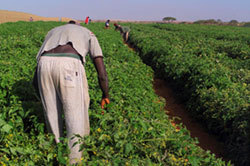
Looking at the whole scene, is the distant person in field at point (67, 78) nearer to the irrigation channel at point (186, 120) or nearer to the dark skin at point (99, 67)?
the dark skin at point (99, 67)

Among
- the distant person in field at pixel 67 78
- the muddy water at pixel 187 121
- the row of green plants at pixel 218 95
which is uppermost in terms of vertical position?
the distant person in field at pixel 67 78

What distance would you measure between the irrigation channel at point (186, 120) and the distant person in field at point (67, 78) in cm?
136

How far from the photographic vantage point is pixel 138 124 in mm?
2992

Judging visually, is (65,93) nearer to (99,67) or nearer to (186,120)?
(99,67)

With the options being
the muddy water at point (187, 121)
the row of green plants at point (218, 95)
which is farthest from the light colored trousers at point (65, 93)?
the row of green plants at point (218, 95)

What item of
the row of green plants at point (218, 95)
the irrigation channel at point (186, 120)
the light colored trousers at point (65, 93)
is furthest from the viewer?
the irrigation channel at point (186, 120)

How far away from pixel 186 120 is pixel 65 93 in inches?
164

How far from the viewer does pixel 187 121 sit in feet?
19.5

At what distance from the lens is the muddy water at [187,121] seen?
480 cm

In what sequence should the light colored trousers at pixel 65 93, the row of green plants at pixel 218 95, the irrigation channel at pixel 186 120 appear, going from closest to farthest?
the light colored trousers at pixel 65 93
the row of green plants at pixel 218 95
the irrigation channel at pixel 186 120

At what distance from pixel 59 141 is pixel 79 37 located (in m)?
1.30

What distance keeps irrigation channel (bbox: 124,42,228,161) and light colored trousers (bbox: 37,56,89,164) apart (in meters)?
1.35

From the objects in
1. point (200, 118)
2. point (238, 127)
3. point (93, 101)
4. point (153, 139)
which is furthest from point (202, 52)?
point (153, 139)

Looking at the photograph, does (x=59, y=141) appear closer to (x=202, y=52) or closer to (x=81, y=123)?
(x=81, y=123)
